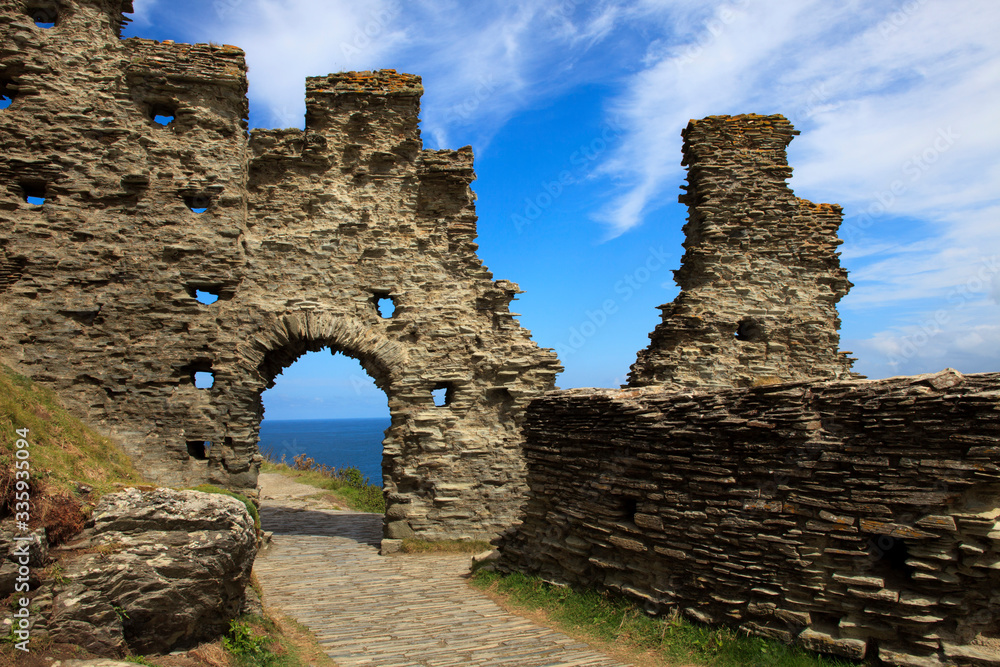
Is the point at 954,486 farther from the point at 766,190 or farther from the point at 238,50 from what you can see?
the point at 238,50

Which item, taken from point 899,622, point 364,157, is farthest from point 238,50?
point 899,622

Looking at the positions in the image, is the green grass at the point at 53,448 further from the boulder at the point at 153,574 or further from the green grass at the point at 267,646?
the green grass at the point at 267,646

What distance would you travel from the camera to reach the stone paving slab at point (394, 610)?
20.2 feet

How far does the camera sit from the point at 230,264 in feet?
38.0

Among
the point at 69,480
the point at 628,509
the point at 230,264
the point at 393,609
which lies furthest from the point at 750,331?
the point at 69,480

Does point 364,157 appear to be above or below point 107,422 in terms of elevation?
above

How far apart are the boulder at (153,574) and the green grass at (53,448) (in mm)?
444

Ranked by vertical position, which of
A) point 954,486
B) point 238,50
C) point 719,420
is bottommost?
point 954,486

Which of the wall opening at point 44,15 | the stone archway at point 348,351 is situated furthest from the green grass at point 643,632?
the wall opening at point 44,15

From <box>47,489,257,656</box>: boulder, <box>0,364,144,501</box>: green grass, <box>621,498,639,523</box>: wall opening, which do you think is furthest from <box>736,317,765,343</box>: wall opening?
<box>0,364,144,501</box>: green grass

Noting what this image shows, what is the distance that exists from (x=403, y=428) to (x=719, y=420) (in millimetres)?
7177

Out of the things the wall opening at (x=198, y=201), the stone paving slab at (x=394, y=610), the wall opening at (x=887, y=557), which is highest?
the wall opening at (x=198, y=201)

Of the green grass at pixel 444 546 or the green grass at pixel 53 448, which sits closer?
the green grass at pixel 53 448

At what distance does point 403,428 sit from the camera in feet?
38.6
